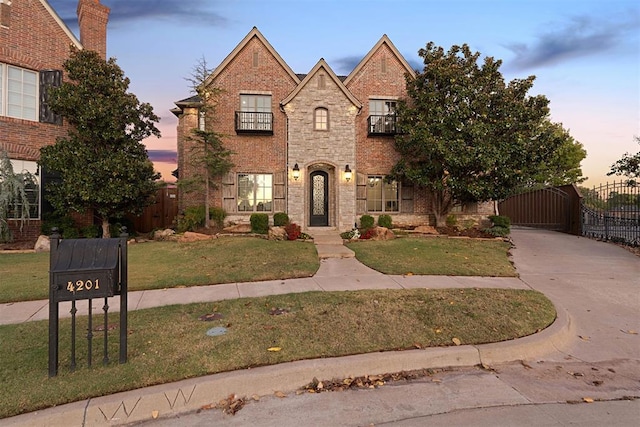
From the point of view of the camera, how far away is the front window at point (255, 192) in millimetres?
15539

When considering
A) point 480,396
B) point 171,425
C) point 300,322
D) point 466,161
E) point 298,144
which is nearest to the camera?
point 171,425

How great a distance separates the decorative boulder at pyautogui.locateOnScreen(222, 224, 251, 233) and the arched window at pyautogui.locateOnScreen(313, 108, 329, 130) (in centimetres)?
515

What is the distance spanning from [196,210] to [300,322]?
10366mm

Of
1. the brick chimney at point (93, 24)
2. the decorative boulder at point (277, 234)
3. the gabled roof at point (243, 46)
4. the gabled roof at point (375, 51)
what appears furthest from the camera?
the gabled roof at point (375, 51)

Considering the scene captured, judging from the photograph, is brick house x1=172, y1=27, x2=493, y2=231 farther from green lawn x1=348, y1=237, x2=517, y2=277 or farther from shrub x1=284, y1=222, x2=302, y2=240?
green lawn x1=348, y1=237, x2=517, y2=277

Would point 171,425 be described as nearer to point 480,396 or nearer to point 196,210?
point 480,396

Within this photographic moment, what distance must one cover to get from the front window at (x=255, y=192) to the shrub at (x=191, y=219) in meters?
1.86

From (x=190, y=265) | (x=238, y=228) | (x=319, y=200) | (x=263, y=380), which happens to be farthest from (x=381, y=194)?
(x=263, y=380)

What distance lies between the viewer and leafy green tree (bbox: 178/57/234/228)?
14.1 m

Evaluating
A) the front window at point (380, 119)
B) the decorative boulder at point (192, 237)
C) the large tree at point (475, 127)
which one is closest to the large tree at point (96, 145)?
the decorative boulder at point (192, 237)

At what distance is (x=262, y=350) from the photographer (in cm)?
405

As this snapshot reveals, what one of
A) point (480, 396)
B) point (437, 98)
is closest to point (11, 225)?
point (480, 396)

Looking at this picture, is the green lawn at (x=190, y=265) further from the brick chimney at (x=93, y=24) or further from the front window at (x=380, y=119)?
the brick chimney at (x=93, y=24)

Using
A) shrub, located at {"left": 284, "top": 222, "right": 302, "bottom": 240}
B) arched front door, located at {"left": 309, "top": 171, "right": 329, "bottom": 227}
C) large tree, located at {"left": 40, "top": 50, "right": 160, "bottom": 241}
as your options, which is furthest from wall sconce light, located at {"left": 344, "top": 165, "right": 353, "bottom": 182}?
large tree, located at {"left": 40, "top": 50, "right": 160, "bottom": 241}
